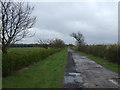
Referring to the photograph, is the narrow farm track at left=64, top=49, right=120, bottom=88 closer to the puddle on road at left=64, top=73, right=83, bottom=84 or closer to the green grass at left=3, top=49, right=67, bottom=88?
the puddle on road at left=64, top=73, right=83, bottom=84

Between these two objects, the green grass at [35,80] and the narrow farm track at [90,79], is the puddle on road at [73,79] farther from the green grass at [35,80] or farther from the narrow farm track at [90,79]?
the green grass at [35,80]

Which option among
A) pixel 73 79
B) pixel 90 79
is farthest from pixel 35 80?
pixel 90 79

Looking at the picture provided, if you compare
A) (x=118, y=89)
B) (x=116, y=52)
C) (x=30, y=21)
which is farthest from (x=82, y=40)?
(x=118, y=89)

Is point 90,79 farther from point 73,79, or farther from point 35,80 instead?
point 35,80

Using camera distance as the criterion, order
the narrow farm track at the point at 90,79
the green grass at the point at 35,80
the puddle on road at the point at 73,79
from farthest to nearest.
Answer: the puddle on road at the point at 73,79 < the narrow farm track at the point at 90,79 < the green grass at the point at 35,80

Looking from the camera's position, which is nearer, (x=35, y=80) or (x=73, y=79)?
(x=35, y=80)

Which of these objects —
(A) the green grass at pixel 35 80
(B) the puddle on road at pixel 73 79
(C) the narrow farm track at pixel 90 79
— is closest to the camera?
(A) the green grass at pixel 35 80

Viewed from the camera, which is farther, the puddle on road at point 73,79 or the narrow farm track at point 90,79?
the puddle on road at point 73,79

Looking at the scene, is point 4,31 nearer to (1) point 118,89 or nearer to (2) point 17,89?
(2) point 17,89

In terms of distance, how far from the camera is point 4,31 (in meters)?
12.1

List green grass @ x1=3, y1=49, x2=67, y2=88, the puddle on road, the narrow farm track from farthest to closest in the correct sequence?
the puddle on road < the narrow farm track < green grass @ x1=3, y1=49, x2=67, y2=88

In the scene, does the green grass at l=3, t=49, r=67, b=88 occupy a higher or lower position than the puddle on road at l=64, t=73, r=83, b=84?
higher

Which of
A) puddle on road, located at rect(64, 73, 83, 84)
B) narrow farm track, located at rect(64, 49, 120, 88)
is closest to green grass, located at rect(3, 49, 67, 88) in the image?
puddle on road, located at rect(64, 73, 83, 84)

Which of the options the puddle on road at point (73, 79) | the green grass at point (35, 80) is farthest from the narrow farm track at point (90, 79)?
the green grass at point (35, 80)
